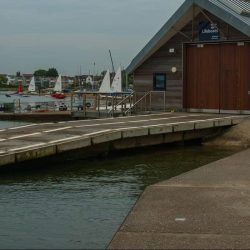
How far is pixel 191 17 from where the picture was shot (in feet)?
84.2

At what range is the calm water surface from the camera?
8.34 meters

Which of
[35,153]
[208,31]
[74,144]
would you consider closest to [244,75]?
[208,31]

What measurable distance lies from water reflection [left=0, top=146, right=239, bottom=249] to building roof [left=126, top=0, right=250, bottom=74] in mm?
7597

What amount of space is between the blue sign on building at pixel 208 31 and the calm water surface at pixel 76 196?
854 centimetres

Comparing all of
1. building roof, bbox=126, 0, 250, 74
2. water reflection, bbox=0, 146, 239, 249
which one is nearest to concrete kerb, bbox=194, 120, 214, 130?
water reflection, bbox=0, 146, 239, 249

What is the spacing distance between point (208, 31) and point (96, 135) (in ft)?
37.0

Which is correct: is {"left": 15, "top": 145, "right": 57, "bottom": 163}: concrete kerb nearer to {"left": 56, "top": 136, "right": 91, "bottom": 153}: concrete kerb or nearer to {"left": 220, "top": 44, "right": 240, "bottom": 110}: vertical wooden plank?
{"left": 56, "top": 136, "right": 91, "bottom": 153}: concrete kerb

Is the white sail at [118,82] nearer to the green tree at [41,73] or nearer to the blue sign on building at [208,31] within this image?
the blue sign on building at [208,31]

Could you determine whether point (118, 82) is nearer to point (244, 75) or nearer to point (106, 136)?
point (244, 75)

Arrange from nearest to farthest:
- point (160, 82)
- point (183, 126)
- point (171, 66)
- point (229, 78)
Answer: point (183, 126) → point (229, 78) → point (171, 66) → point (160, 82)

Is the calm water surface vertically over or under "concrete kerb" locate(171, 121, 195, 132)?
under

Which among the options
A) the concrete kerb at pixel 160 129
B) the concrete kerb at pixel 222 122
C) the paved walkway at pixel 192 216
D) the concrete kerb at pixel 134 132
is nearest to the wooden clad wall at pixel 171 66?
the concrete kerb at pixel 222 122

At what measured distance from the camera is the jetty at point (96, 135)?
13.8 m

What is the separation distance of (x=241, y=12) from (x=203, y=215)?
55.6ft
